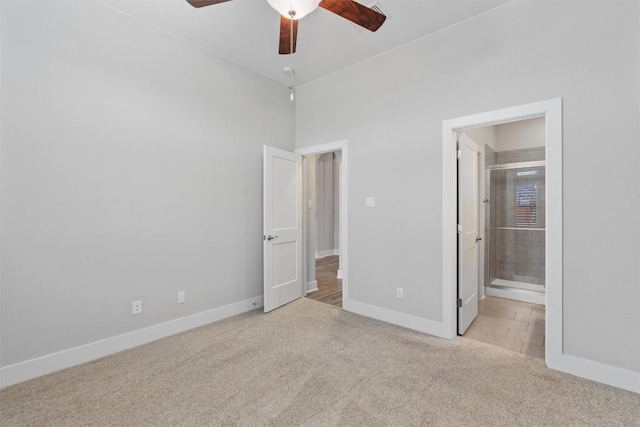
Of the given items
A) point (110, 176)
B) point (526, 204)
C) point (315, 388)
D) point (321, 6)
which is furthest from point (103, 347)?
point (526, 204)

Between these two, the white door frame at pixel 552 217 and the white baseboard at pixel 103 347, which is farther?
the white door frame at pixel 552 217

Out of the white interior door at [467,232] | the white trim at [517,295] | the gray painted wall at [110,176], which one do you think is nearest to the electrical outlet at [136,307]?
the gray painted wall at [110,176]

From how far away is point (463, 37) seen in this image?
2654mm

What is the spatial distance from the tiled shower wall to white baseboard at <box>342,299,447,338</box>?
211 cm

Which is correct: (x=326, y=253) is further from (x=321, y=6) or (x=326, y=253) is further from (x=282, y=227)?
(x=321, y=6)

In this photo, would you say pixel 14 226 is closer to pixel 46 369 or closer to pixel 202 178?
pixel 46 369

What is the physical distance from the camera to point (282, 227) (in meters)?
3.67

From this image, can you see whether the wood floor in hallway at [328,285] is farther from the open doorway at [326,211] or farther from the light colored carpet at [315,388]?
the light colored carpet at [315,388]

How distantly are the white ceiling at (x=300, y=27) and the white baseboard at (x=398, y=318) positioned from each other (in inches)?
112

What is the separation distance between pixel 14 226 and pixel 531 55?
413 centimetres

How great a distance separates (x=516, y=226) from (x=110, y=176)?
529cm

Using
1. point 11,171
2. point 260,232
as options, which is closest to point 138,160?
point 11,171

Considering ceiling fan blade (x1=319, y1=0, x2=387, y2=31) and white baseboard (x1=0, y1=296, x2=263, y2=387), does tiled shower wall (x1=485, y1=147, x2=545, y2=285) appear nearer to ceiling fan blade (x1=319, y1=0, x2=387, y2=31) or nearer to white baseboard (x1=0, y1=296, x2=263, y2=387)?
ceiling fan blade (x1=319, y1=0, x2=387, y2=31)

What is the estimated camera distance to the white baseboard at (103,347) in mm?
2053
